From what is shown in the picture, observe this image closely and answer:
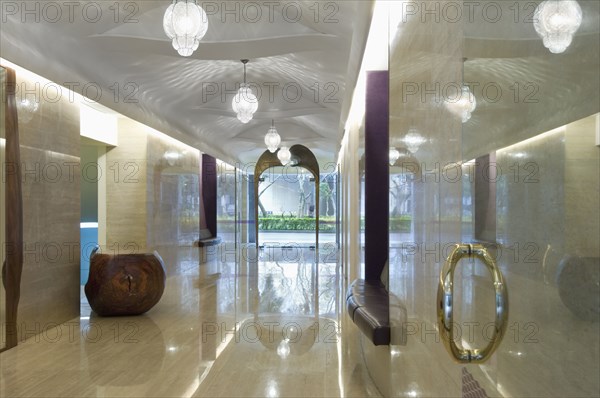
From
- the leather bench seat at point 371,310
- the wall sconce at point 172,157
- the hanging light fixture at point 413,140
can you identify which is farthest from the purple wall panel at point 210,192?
the hanging light fixture at point 413,140

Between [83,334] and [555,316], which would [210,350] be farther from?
[555,316]

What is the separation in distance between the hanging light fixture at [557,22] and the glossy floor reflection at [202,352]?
3345 mm

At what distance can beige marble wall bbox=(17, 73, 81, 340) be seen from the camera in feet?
18.2

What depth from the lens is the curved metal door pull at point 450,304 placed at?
1098 millimetres

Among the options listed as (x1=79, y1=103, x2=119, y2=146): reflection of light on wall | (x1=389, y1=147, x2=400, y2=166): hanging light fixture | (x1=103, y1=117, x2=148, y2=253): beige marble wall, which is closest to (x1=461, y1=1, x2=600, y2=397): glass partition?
(x1=389, y1=147, x2=400, y2=166): hanging light fixture

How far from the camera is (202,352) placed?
4.94 m

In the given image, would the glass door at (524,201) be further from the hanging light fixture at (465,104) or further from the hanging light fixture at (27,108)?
the hanging light fixture at (27,108)

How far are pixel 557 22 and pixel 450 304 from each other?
775mm

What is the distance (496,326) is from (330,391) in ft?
9.82

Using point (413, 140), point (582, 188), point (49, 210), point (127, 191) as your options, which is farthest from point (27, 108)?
point (582, 188)

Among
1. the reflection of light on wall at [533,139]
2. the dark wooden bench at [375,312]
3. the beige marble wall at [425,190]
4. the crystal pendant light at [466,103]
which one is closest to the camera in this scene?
the reflection of light on wall at [533,139]

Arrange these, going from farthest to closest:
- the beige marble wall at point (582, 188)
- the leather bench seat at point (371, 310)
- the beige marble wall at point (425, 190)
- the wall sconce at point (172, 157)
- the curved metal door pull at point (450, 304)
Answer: the wall sconce at point (172, 157)
the leather bench seat at point (371, 310)
the beige marble wall at point (425, 190)
the curved metal door pull at point (450, 304)
the beige marble wall at point (582, 188)

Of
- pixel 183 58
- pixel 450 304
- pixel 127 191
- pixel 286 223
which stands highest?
pixel 183 58

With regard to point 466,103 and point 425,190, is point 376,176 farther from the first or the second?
point 466,103
